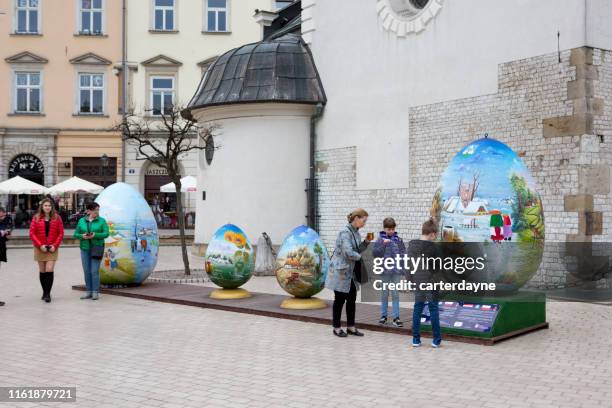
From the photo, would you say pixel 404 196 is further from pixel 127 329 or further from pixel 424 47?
pixel 127 329

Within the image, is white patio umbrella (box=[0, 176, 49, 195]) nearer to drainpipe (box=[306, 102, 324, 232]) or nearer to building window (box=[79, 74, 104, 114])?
building window (box=[79, 74, 104, 114])

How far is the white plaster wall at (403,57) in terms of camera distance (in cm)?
1370

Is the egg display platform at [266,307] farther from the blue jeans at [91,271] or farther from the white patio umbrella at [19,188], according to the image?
the white patio umbrella at [19,188]

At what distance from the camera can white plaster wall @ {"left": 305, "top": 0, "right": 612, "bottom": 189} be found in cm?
1370

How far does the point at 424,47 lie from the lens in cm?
1599

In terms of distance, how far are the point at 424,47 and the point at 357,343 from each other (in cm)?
911

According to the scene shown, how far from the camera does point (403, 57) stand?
1653 centimetres

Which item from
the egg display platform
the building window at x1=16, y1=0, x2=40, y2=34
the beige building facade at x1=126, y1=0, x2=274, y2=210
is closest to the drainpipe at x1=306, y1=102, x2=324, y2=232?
the egg display platform

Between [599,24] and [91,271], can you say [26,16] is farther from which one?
[599,24]

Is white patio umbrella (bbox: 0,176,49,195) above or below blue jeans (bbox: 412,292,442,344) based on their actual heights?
above

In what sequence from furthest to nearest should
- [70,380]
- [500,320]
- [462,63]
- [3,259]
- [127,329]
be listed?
[462,63] < [3,259] < [127,329] < [500,320] < [70,380]

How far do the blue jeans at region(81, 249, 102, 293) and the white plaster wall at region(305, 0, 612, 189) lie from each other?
7311mm

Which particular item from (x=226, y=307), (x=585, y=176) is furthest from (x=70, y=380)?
(x=585, y=176)

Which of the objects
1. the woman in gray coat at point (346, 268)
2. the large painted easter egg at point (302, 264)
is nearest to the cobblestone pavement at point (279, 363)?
the woman in gray coat at point (346, 268)
